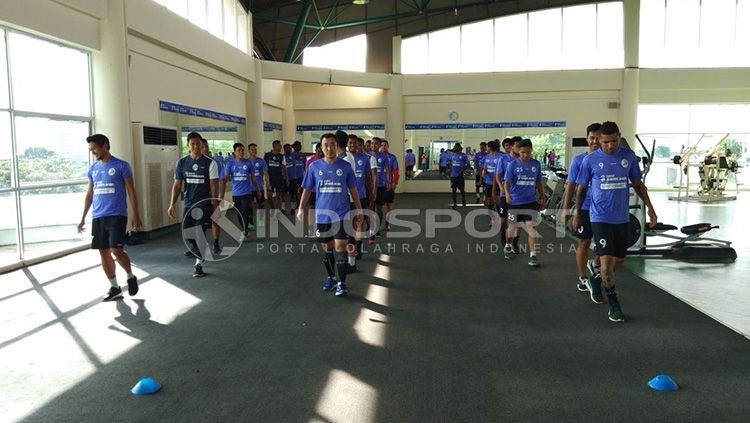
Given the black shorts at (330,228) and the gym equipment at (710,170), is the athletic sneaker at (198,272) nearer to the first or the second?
the black shorts at (330,228)

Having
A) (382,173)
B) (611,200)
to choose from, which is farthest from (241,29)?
(611,200)

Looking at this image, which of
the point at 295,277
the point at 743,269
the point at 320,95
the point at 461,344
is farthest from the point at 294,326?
the point at 320,95

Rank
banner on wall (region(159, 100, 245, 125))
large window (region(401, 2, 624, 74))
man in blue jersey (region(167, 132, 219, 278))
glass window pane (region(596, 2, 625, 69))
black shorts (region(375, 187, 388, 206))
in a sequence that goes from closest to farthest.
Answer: man in blue jersey (region(167, 132, 219, 278))
black shorts (region(375, 187, 388, 206))
banner on wall (region(159, 100, 245, 125))
glass window pane (region(596, 2, 625, 69))
large window (region(401, 2, 624, 74))

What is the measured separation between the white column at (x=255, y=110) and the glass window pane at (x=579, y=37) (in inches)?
430

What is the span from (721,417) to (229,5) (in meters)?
14.9

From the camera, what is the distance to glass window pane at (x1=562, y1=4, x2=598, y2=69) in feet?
65.2

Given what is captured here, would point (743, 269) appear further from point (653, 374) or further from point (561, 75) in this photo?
point (561, 75)

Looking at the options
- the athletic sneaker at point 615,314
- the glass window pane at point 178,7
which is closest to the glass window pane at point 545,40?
the glass window pane at point 178,7

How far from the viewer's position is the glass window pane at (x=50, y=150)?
8173 millimetres

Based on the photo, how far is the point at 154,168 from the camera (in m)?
10.7

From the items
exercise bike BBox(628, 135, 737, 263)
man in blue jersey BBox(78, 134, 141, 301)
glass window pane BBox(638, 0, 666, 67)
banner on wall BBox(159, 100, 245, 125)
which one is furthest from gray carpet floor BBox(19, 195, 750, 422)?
glass window pane BBox(638, 0, 666, 67)

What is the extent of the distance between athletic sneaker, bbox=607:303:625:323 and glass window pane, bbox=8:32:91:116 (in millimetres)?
7991

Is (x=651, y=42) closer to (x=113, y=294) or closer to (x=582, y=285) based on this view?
(x=582, y=285)

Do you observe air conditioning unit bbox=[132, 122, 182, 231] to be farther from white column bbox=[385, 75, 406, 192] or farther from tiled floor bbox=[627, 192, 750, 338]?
white column bbox=[385, 75, 406, 192]
